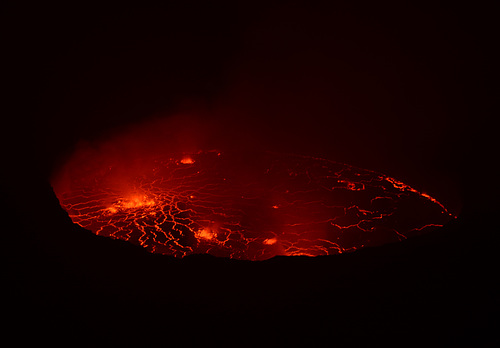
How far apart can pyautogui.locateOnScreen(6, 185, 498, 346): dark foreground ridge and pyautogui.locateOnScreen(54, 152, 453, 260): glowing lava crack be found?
1.64m

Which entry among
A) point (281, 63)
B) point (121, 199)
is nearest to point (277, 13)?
point (281, 63)

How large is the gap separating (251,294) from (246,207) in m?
2.71

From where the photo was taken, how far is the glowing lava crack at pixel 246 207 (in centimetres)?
413

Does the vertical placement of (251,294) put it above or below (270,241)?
below

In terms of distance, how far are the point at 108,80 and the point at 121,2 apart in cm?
104

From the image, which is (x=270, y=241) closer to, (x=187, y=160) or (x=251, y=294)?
(x=251, y=294)

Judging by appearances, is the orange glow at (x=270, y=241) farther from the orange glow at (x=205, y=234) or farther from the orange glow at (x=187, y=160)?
the orange glow at (x=187, y=160)

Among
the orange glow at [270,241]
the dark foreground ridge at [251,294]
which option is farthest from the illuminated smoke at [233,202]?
the dark foreground ridge at [251,294]

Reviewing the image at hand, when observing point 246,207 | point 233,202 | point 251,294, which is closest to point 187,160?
point 233,202

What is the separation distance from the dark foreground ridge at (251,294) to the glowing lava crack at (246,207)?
1.64 meters

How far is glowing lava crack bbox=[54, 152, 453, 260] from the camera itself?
4133 millimetres

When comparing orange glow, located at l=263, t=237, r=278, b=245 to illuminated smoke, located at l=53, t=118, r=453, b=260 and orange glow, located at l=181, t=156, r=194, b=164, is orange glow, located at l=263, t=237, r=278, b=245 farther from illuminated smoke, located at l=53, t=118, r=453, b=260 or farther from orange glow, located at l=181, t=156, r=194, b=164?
orange glow, located at l=181, t=156, r=194, b=164

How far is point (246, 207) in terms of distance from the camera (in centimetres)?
478

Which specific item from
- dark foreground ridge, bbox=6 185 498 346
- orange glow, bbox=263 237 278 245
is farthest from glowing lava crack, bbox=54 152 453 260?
dark foreground ridge, bbox=6 185 498 346
